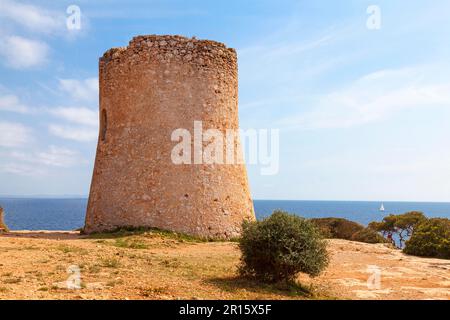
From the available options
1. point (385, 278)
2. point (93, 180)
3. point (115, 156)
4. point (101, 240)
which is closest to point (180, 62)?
point (115, 156)

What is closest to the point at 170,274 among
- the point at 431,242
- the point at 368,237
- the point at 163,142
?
the point at 163,142

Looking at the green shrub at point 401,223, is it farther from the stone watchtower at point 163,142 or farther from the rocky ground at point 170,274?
the stone watchtower at point 163,142

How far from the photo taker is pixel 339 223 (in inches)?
928

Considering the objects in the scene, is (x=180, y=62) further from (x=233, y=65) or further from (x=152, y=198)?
(x=152, y=198)

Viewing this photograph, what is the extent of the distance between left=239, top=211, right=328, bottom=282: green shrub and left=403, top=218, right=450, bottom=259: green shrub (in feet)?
25.8

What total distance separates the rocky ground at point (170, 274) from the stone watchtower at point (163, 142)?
1.58 metres

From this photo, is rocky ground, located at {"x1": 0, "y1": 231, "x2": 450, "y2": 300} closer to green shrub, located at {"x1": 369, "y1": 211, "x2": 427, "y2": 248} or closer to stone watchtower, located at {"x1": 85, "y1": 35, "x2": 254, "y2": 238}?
stone watchtower, located at {"x1": 85, "y1": 35, "x2": 254, "y2": 238}

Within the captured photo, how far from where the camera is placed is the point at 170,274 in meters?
8.84

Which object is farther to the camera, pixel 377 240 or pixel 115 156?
pixel 377 240

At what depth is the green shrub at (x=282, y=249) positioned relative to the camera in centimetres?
854

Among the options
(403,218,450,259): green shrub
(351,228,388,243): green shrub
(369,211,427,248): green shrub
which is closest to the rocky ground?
(403,218,450,259): green shrub

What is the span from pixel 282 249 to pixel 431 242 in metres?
9.04

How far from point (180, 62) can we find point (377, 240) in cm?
1217

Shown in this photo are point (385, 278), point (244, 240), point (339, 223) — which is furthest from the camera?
point (339, 223)
